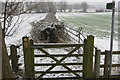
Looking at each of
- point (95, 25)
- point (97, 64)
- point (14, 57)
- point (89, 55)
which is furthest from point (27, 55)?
point (95, 25)

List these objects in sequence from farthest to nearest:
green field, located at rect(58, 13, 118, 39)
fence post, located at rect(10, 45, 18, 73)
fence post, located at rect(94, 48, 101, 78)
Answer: green field, located at rect(58, 13, 118, 39), fence post, located at rect(10, 45, 18, 73), fence post, located at rect(94, 48, 101, 78)

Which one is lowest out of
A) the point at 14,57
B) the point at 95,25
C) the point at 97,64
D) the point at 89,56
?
the point at 95,25

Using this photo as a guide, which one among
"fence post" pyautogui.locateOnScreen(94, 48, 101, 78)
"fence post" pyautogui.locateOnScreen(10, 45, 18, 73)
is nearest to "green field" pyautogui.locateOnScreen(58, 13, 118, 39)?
"fence post" pyautogui.locateOnScreen(94, 48, 101, 78)

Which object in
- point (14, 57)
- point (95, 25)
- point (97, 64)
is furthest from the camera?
point (95, 25)

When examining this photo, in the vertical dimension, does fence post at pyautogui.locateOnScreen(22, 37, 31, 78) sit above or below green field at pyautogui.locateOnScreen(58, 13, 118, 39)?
above

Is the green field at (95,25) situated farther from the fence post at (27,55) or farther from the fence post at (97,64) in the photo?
the fence post at (27,55)

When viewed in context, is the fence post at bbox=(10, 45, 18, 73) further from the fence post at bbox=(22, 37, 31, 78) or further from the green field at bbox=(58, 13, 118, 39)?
the green field at bbox=(58, 13, 118, 39)

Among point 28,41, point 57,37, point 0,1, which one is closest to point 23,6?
point 0,1

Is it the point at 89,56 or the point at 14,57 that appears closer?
the point at 89,56

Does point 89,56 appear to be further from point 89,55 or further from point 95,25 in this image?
point 95,25

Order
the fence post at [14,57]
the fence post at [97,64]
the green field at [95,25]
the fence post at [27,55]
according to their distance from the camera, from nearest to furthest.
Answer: the fence post at [27,55] < the fence post at [97,64] < the fence post at [14,57] < the green field at [95,25]

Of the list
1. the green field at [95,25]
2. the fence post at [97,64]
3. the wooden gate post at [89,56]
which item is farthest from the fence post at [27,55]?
the green field at [95,25]

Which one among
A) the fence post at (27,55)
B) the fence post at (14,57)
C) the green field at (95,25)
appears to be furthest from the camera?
the green field at (95,25)

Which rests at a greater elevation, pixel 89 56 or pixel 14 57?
pixel 89 56
